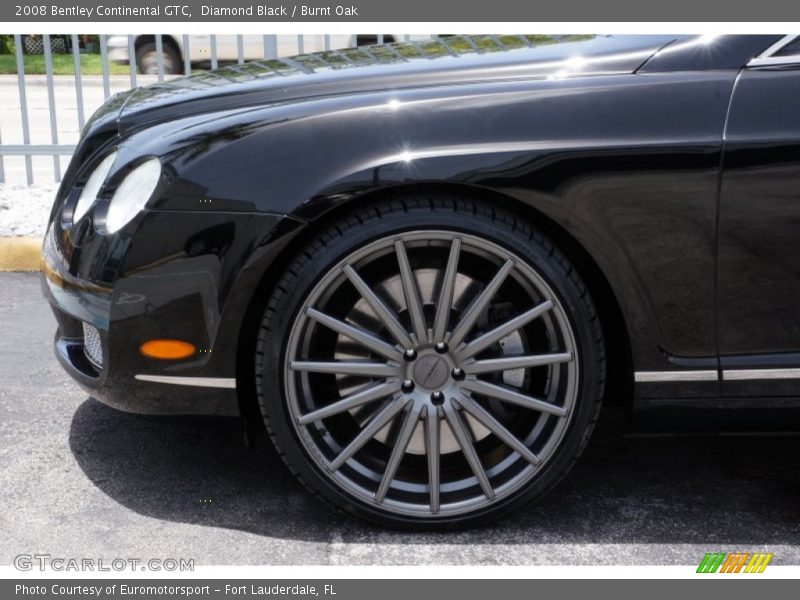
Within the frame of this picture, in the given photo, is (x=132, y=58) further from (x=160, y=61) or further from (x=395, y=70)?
(x=395, y=70)

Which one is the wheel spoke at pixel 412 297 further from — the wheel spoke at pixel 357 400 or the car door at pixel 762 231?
the car door at pixel 762 231


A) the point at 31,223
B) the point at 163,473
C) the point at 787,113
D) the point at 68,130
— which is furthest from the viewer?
the point at 68,130

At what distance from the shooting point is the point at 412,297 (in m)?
2.58

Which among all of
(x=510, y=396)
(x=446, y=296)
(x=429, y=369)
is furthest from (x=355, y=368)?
(x=510, y=396)

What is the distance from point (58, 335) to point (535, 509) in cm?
142

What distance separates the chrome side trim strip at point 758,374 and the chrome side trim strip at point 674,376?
0.11ft

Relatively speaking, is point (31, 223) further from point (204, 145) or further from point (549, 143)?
point (549, 143)

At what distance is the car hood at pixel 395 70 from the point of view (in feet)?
8.75

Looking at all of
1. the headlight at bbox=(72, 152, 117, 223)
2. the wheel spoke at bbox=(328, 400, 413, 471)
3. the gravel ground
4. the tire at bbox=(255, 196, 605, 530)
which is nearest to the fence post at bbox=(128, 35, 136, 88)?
the gravel ground

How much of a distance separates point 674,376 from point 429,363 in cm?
60

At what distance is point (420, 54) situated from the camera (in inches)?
119

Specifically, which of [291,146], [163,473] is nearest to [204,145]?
[291,146]

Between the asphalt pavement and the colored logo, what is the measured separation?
3cm

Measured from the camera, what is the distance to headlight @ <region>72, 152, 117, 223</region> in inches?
109
